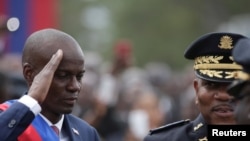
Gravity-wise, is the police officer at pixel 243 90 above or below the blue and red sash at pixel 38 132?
above

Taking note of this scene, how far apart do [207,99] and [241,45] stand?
1388mm

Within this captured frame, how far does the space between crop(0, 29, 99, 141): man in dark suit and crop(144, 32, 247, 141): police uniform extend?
61cm

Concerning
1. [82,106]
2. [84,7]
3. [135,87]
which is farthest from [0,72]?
[84,7]

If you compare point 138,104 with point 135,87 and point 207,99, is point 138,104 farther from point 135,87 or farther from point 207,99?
point 207,99

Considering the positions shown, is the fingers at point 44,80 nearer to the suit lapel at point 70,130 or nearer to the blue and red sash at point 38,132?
the blue and red sash at point 38,132

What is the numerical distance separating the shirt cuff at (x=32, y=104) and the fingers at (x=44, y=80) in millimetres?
33

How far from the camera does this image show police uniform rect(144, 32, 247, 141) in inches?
301

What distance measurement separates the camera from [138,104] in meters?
15.1

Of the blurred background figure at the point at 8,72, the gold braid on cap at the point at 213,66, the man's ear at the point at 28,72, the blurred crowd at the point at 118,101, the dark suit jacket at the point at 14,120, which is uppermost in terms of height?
the man's ear at the point at 28,72

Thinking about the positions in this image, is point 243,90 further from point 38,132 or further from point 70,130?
point 70,130

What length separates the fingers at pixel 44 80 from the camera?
23.5 ft

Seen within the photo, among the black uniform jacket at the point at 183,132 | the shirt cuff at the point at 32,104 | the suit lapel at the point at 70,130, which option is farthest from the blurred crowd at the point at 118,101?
the shirt cuff at the point at 32,104

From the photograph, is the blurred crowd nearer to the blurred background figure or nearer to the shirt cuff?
the blurred background figure

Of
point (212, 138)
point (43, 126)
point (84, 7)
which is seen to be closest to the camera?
point (212, 138)
